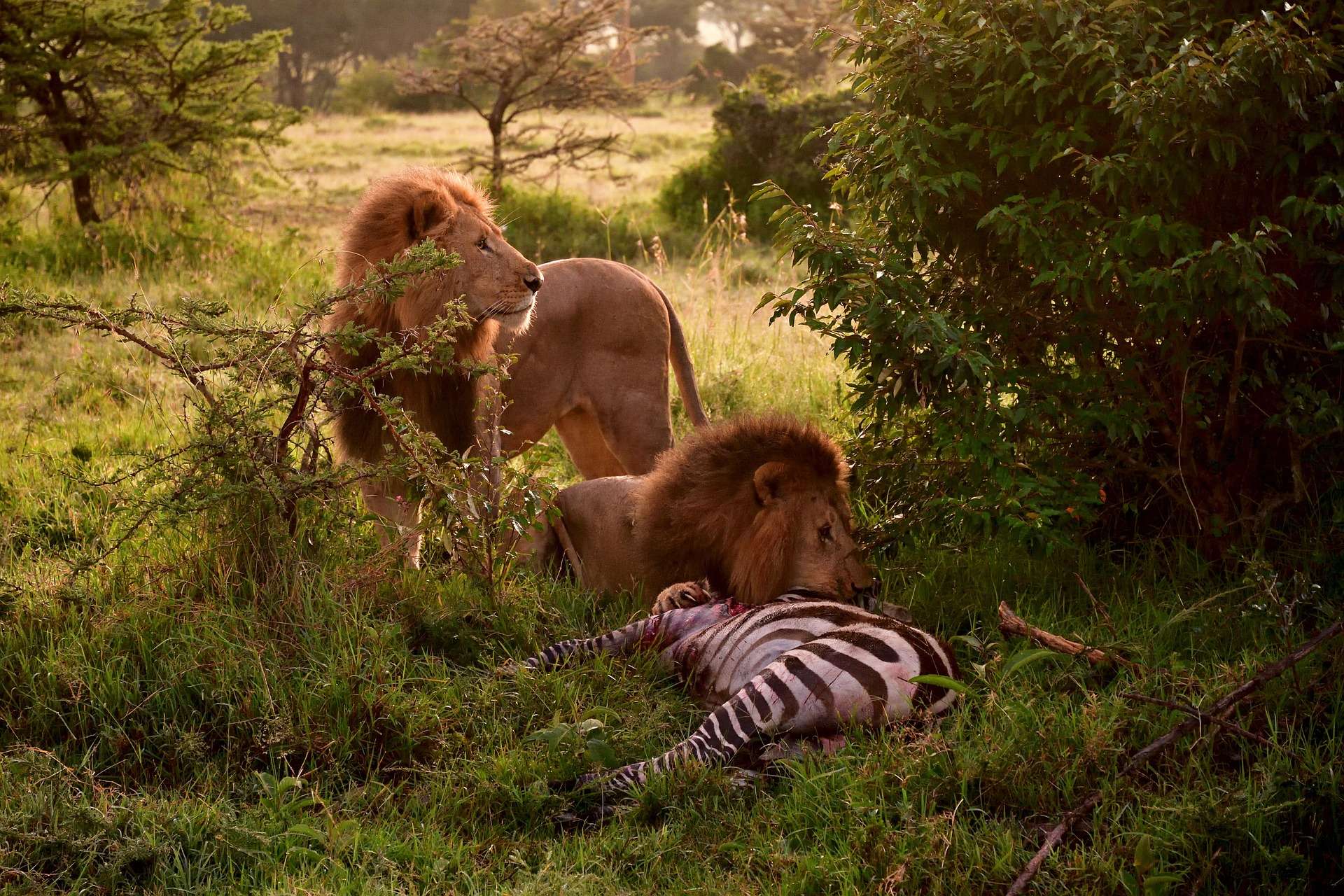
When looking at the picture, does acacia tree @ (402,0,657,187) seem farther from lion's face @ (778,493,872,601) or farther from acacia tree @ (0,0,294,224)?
lion's face @ (778,493,872,601)

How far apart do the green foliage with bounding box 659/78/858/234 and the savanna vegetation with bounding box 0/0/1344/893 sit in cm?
852

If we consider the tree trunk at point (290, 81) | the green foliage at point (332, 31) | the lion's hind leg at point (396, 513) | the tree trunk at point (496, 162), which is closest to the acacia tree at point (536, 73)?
the tree trunk at point (496, 162)

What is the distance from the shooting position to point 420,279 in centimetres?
420

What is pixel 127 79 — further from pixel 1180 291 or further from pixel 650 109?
pixel 650 109

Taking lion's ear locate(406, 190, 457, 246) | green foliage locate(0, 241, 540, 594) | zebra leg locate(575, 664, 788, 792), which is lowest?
zebra leg locate(575, 664, 788, 792)

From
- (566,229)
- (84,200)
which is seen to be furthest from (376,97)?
(84,200)

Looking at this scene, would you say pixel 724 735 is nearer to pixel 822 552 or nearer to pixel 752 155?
pixel 822 552

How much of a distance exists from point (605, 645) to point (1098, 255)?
184 cm

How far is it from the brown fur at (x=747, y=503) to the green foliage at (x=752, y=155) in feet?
29.5

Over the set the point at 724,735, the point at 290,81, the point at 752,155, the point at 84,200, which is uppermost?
Result: the point at 724,735

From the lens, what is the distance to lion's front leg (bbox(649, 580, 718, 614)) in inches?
153

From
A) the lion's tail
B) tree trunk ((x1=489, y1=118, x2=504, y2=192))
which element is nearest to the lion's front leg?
the lion's tail

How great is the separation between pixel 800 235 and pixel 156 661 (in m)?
2.21

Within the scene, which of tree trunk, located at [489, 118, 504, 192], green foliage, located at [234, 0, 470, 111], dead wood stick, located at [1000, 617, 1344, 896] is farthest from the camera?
green foliage, located at [234, 0, 470, 111]
